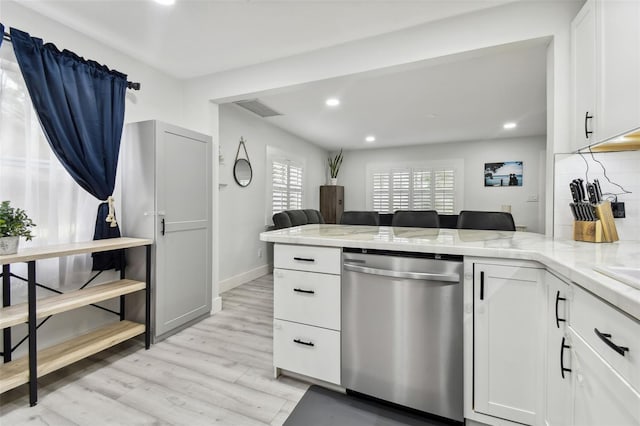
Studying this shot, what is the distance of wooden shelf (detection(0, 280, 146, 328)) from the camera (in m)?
1.61

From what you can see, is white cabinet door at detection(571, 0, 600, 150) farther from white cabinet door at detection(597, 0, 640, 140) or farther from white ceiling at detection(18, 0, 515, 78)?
white ceiling at detection(18, 0, 515, 78)

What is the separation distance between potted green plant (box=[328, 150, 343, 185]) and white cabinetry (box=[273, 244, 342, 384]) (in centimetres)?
526

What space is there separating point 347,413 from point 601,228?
173cm

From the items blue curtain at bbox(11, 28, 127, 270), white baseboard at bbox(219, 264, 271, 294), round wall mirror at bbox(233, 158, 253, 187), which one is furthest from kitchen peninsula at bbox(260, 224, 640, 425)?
round wall mirror at bbox(233, 158, 253, 187)

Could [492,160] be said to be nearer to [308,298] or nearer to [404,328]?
[404,328]

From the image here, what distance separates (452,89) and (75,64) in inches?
142

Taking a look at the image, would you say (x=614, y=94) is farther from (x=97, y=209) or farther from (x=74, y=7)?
(x=97, y=209)

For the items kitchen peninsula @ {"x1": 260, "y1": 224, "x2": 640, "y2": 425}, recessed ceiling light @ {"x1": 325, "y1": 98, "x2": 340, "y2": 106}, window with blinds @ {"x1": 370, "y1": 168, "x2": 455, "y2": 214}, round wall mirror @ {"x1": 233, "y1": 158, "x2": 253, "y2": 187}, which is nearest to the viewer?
kitchen peninsula @ {"x1": 260, "y1": 224, "x2": 640, "y2": 425}

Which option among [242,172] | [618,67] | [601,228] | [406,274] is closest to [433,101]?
[618,67]

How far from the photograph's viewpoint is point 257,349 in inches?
90.6

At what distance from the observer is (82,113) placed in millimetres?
2188

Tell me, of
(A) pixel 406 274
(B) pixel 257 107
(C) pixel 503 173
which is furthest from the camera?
(C) pixel 503 173

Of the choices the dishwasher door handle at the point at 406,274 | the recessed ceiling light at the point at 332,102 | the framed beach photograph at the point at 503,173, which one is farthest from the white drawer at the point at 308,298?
the framed beach photograph at the point at 503,173

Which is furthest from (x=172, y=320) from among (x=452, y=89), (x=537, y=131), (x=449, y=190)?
(x=537, y=131)
